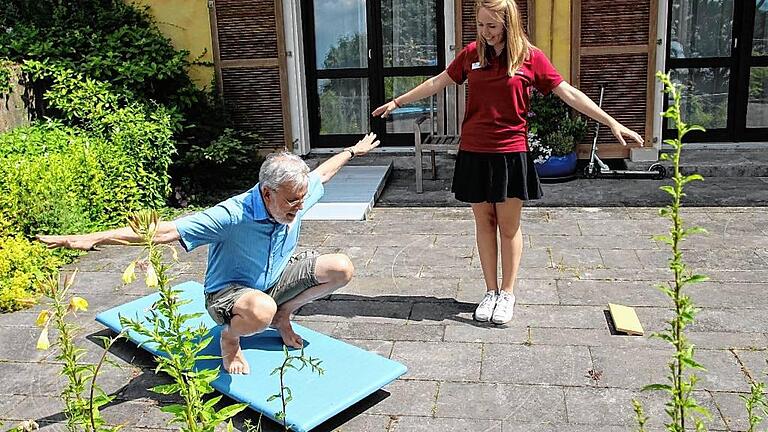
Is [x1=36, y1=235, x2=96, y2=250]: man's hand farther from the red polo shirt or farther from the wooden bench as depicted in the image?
the wooden bench

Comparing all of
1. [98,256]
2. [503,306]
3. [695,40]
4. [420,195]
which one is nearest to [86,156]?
[98,256]

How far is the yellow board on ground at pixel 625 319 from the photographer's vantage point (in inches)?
149

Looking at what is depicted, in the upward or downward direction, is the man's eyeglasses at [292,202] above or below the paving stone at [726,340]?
above

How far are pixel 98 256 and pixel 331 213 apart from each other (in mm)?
1800

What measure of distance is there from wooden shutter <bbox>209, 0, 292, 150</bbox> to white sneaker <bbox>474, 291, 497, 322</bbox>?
387cm

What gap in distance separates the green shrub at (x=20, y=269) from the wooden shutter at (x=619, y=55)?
4.70 metres

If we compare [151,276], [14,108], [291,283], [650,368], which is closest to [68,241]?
[151,276]

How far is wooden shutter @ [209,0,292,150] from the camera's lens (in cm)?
723

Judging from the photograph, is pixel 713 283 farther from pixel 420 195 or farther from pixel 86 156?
pixel 86 156

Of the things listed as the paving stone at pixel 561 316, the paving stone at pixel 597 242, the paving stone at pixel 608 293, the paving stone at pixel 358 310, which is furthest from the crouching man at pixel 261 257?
the paving stone at pixel 597 242

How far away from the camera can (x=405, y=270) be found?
4863 millimetres

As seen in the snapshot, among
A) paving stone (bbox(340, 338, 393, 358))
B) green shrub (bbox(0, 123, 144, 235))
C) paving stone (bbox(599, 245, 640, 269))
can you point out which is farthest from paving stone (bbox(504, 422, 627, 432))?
green shrub (bbox(0, 123, 144, 235))

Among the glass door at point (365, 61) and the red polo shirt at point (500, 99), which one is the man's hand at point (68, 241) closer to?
the red polo shirt at point (500, 99)

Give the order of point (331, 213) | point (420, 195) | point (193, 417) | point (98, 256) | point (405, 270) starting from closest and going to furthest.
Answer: point (193, 417) < point (405, 270) < point (98, 256) < point (331, 213) < point (420, 195)
